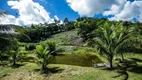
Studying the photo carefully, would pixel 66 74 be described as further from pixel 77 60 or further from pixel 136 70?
pixel 77 60

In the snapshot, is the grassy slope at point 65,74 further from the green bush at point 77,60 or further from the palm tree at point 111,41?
the green bush at point 77,60

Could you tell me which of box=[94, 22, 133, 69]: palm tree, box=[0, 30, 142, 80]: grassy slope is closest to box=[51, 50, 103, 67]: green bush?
box=[94, 22, 133, 69]: palm tree

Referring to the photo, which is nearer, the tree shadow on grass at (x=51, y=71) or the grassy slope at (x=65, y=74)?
the grassy slope at (x=65, y=74)

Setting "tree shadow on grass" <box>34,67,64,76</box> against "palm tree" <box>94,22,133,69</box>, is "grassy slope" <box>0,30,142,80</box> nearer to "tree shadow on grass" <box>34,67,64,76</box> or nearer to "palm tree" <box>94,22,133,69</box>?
"tree shadow on grass" <box>34,67,64,76</box>

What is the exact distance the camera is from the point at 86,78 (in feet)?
55.3

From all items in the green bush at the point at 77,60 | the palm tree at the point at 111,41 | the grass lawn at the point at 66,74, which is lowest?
the grass lawn at the point at 66,74

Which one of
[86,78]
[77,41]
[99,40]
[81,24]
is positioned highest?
[81,24]

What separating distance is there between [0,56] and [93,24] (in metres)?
39.4

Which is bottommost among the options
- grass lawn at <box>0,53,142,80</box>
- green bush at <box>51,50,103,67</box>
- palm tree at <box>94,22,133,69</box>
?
grass lawn at <box>0,53,142,80</box>

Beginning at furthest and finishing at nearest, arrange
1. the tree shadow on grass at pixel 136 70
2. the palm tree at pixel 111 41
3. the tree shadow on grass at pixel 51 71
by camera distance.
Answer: the palm tree at pixel 111 41, the tree shadow on grass at pixel 51 71, the tree shadow on grass at pixel 136 70

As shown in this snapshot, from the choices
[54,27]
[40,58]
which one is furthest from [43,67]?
[54,27]

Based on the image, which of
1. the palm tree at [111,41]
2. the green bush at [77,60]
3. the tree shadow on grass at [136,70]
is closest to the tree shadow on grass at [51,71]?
the palm tree at [111,41]

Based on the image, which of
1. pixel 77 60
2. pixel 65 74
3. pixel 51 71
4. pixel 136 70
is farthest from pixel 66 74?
pixel 77 60

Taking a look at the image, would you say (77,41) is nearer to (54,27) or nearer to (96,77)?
(54,27)
